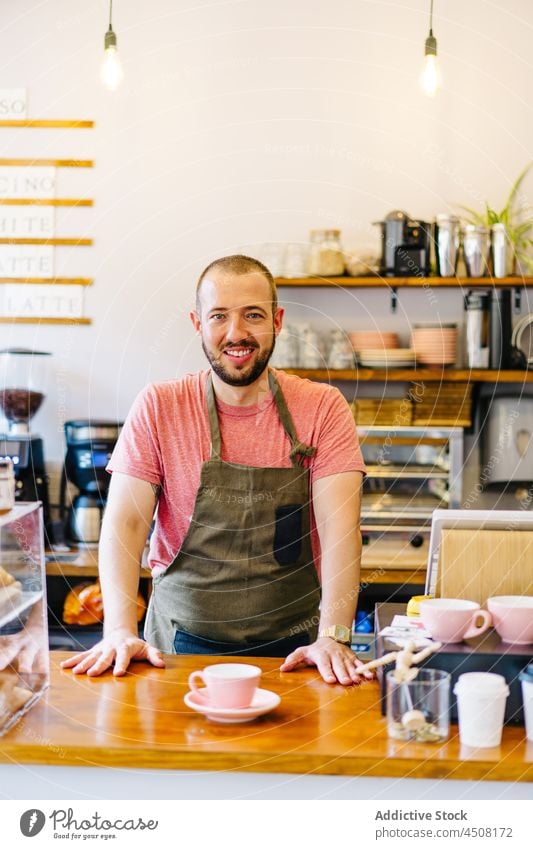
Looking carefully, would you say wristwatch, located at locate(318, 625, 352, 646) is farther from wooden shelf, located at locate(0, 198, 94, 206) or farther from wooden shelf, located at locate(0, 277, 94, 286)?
wooden shelf, located at locate(0, 198, 94, 206)

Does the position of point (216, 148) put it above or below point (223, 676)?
above

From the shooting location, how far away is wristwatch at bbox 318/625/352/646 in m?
1.90

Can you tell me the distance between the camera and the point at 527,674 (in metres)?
1.49

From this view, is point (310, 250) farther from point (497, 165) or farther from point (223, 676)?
point (223, 676)

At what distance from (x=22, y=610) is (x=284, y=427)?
0.81 m

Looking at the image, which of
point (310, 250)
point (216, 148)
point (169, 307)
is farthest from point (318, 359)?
point (216, 148)

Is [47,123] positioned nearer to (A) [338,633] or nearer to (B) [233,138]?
(B) [233,138]

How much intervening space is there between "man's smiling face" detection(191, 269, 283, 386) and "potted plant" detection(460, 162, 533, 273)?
195cm

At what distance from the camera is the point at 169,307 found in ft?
13.7

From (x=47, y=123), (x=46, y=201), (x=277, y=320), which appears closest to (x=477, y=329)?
(x=277, y=320)

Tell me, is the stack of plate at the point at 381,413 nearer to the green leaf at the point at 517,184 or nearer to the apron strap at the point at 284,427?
the green leaf at the point at 517,184

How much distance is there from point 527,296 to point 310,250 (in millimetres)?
891

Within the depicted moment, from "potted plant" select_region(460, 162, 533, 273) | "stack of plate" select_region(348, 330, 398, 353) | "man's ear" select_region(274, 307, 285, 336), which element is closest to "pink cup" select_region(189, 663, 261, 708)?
"man's ear" select_region(274, 307, 285, 336)
